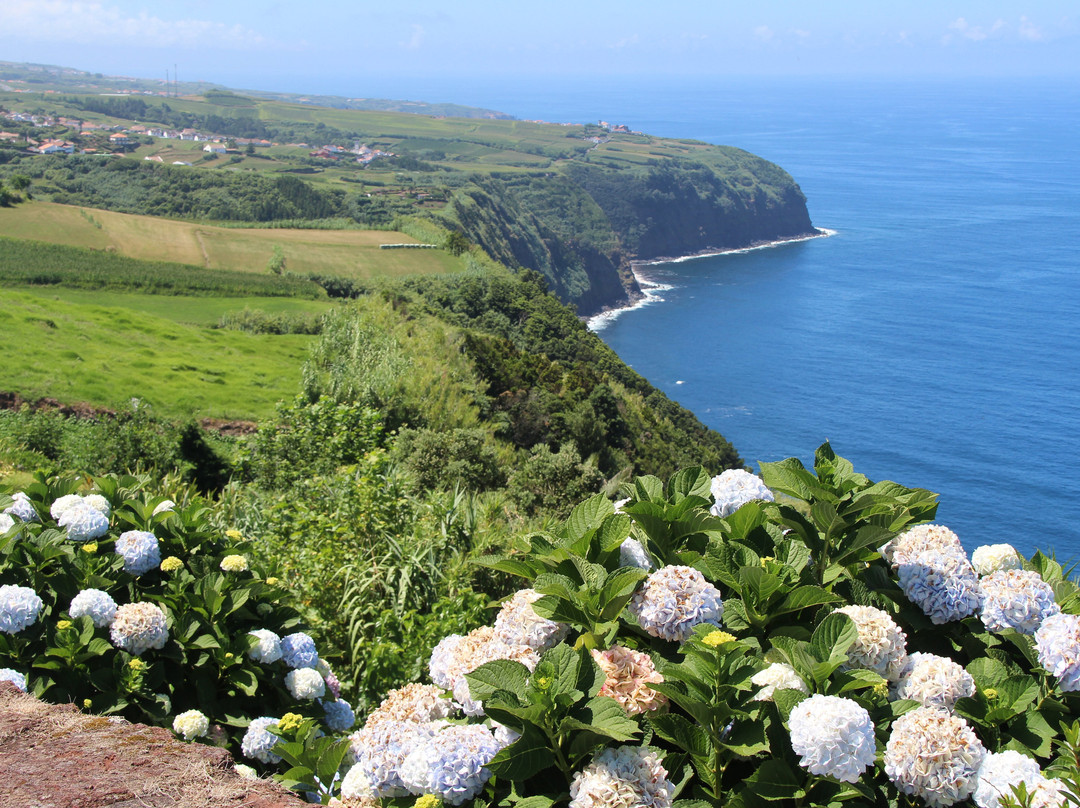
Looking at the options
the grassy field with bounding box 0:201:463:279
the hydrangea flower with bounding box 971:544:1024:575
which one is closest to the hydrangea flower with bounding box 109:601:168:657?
the hydrangea flower with bounding box 971:544:1024:575

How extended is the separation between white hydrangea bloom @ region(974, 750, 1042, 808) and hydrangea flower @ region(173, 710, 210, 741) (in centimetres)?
300

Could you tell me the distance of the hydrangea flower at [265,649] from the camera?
394 cm

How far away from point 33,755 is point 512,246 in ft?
366

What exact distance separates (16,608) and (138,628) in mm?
530

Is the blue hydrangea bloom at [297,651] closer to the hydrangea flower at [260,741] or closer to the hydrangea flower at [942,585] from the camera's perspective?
the hydrangea flower at [260,741]

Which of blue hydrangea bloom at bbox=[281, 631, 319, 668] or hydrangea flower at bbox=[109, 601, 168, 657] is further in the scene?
blue hydrangea bloom at bbox=[281, 631, 319, 668]

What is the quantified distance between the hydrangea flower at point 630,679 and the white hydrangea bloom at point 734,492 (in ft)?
2.99

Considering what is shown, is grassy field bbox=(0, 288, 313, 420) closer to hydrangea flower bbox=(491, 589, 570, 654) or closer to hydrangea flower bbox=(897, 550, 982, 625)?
hydrangea flower bbox=(491, 589, 570, 654)

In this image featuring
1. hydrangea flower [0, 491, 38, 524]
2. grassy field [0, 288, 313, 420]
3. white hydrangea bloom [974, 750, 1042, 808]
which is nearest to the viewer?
white hydrangea bloom [974, 750, 1042, 808]

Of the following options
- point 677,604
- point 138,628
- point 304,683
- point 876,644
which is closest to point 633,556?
point 677,604

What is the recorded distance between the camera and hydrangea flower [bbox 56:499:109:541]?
4113 mm

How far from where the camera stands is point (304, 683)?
3.99 metres

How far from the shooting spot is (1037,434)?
198 feet

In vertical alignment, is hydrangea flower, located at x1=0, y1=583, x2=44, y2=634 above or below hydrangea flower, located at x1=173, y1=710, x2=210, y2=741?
above
